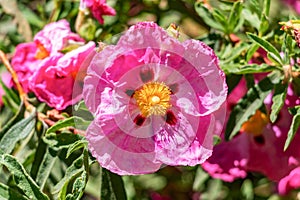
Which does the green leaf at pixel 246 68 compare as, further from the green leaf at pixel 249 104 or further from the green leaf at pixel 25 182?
the green leaf at pixel 25 182

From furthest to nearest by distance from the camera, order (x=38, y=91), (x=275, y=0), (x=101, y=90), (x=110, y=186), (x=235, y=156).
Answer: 1. (x=275, y=0)
2. (x=235, y=156)
3. (x=38, y=91)
4. (x=110, y=186)
5. (x=101, y=90)

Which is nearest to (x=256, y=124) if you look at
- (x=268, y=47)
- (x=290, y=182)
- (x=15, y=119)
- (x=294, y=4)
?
(x=290, y=182)

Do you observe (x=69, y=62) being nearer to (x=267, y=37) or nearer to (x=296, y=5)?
(x=267, y=37)

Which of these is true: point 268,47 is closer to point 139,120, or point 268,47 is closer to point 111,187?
point 139,120

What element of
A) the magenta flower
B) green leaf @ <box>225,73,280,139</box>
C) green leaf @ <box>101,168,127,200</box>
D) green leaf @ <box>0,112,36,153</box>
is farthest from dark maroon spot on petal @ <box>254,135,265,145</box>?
green leaf @ <box>0,112,36,153</box>

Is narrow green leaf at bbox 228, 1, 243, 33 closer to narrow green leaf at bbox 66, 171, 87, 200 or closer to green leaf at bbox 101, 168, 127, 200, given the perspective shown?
green leaf at bbox 101, 168, 127, 200

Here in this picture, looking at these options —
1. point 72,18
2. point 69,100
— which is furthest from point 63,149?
point 72,18
